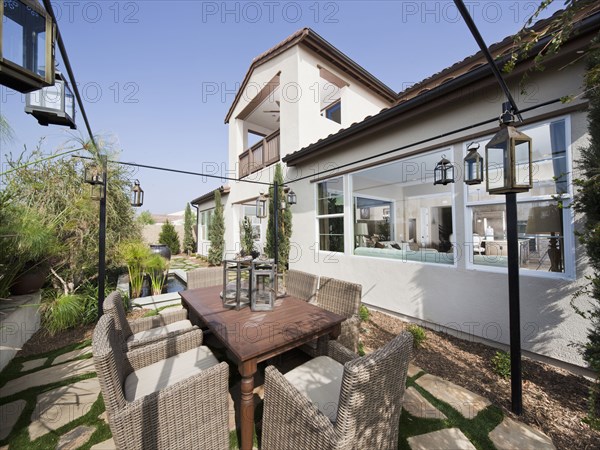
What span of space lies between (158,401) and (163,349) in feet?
2.64

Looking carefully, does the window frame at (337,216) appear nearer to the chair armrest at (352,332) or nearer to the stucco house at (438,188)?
the stucco house at (438,188)

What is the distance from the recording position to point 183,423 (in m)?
1.56

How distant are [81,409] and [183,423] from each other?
5.11 feet

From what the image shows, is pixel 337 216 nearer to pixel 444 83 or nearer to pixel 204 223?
pixel 444 83

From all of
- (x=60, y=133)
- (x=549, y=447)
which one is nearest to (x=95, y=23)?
(x=60, y=133)

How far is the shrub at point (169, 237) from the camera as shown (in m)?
14.0

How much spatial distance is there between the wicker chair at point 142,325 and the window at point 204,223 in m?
9.94

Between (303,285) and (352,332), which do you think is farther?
(303,285)

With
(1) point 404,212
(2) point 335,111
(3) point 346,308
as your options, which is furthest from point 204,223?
(3) point 346,308

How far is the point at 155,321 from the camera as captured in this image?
117 inches

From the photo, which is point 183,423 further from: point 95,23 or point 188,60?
point 188,60

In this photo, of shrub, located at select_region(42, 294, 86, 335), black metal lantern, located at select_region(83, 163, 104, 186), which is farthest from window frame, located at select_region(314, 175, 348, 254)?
shrub, located at select_region(42, 294, 86, 335)

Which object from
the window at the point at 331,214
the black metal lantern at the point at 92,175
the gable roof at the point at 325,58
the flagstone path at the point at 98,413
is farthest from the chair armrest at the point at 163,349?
the gable roof at the point at 325,58

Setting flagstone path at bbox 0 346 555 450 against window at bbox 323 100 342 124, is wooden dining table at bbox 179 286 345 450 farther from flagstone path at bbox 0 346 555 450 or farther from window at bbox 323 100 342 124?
window at bbox 323 100 342 124
